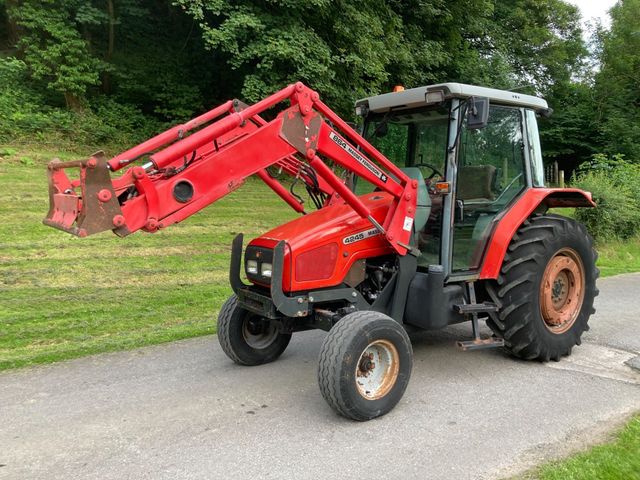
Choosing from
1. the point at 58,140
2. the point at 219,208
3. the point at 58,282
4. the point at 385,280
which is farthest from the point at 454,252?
the point at 58,140

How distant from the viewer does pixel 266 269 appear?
421 cm

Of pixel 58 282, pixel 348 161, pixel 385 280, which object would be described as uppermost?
pixel 348 161

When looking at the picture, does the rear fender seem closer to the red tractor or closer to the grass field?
the red tractor

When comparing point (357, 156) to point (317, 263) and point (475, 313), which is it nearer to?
point (317, 263)

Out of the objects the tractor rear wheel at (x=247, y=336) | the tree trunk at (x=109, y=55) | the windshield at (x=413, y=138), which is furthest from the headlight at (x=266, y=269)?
the tree trunk at (x=109, y=55)

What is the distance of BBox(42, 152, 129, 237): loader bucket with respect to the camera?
9.93ft

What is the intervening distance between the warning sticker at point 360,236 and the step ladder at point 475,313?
3.00ft

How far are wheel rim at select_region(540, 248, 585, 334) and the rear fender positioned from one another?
1.61 ft

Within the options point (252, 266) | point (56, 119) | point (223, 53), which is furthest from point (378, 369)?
point (223, 53)

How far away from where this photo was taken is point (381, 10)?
1536 cm

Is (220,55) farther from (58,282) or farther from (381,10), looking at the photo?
(58,282)

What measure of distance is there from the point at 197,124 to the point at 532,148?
10.6ft

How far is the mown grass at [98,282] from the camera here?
5.35 m

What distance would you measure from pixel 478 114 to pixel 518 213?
1.12m
